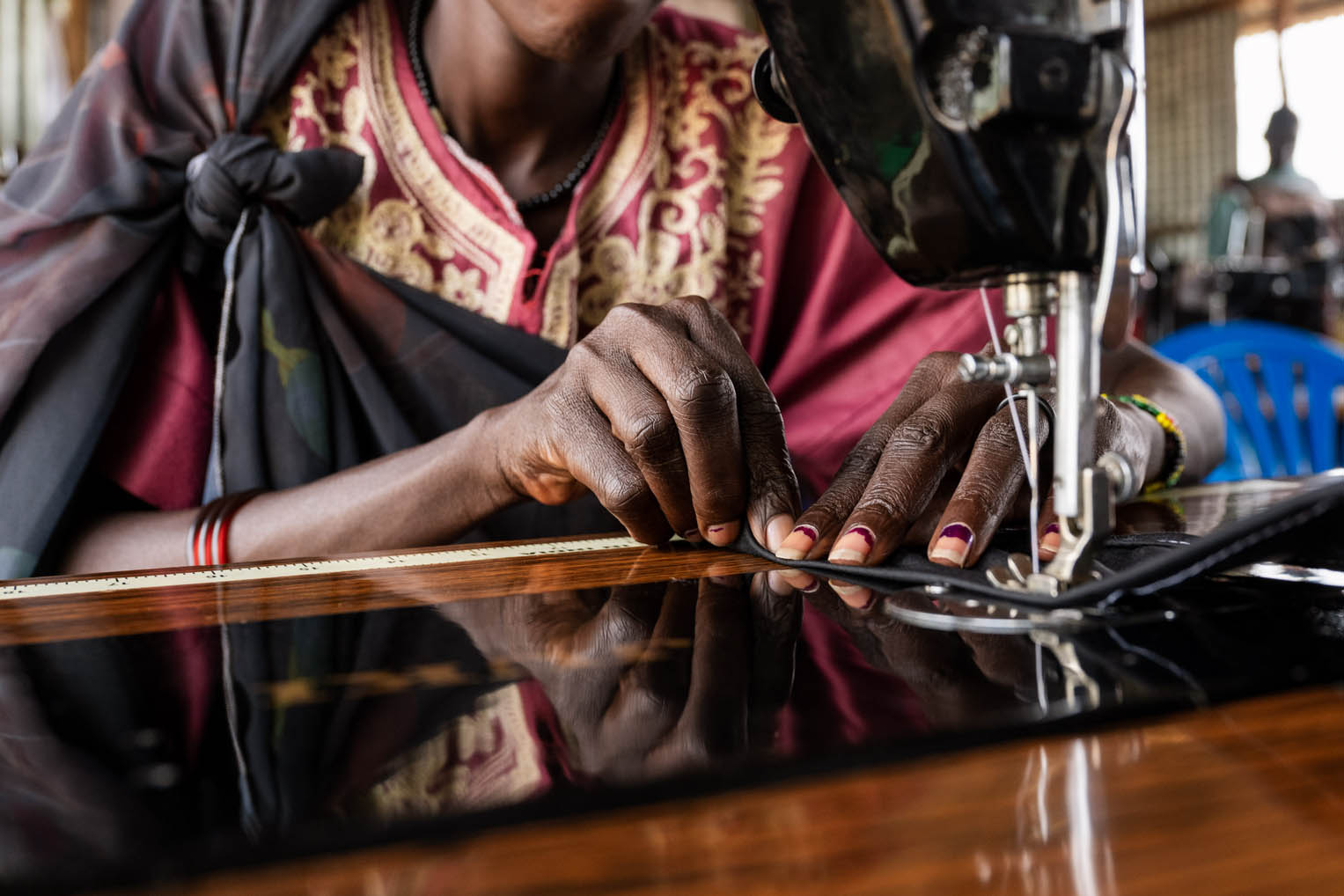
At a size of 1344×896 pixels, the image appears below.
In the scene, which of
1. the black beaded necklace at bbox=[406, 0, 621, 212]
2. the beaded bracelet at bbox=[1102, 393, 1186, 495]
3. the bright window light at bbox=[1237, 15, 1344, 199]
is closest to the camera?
the beaded bracelet at bbox=[1102, 393, 1186, 495]

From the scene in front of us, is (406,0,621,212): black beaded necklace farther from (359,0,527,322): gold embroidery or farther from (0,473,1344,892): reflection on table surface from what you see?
(0,473,1344,892): reflection on table surface

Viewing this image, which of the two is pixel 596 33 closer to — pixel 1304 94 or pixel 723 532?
pixel 723 532

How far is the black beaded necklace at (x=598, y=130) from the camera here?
1.12 m

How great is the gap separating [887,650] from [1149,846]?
0.15m

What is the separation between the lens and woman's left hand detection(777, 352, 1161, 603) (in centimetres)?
54

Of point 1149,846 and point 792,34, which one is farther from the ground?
point 792,34

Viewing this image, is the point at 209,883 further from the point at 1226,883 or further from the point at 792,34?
the point at 792,34

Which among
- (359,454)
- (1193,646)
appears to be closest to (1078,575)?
(1193,646)

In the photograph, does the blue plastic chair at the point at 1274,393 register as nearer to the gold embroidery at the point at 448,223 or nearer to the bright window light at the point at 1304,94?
the gold embroidery at the point at 448,223

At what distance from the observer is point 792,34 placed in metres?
0.48

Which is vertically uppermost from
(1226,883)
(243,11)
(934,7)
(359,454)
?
(243,11)

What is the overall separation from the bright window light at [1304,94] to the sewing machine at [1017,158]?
6.25m

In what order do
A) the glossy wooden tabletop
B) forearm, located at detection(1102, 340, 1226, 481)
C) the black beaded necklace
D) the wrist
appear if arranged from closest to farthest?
1. the glossy wooden tabletop
2. the wrist
3. forearm, located at detection(1102, 340, 1226, 481)
4. the black beaded necklace

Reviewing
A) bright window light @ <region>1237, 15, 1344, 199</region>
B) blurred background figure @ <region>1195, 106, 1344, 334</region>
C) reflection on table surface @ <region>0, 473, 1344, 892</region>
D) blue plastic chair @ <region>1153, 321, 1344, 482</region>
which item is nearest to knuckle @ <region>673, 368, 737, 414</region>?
reflection on table surface @ <region>0, 473, 1344, 892</region>
